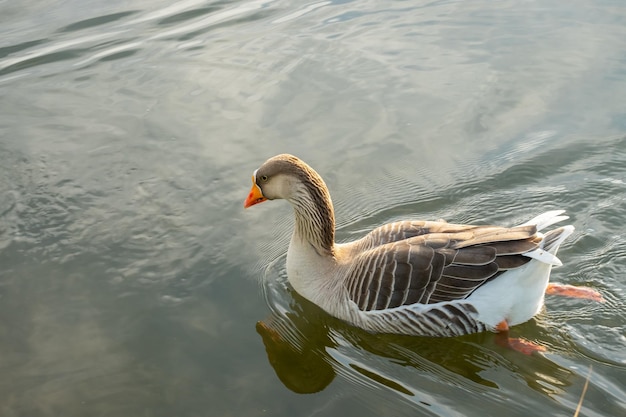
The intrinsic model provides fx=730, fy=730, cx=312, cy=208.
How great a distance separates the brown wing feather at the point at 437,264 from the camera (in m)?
5.22

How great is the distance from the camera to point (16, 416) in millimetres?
4844

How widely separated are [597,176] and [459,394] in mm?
3161

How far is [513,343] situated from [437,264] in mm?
798

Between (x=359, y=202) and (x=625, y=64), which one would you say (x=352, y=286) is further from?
(x=625, y=64)

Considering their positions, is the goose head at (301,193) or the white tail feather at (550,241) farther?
the goose head at (301,193)

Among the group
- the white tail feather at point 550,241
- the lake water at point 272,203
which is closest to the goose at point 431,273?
the white tail feather at point 550,241

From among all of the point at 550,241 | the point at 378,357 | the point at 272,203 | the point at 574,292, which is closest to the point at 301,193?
the point at 378,357

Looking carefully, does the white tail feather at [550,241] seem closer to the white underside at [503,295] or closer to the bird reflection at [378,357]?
the white underside at [503,295]

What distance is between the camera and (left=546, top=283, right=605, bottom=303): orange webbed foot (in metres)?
5.51

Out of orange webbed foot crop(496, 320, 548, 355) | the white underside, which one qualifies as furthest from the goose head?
orange webbed foot crop(496, 320, 548, 355)

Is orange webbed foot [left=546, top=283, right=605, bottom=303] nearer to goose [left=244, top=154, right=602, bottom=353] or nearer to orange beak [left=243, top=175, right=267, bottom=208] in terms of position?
goose [left=244, top=154, right=602, bottom=353]

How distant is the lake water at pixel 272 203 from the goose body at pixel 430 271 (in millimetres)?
190

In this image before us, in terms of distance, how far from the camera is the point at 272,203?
7.14 metres

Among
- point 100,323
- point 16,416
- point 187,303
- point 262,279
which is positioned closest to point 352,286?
point 262,279
